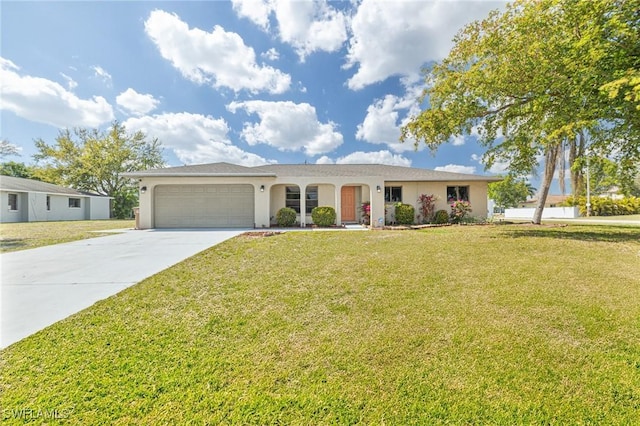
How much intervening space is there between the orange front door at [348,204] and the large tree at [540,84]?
5353mm

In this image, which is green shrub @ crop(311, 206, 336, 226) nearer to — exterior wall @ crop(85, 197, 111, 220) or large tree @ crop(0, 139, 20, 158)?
exterior wall @ crop(85, 197, 111, 220)

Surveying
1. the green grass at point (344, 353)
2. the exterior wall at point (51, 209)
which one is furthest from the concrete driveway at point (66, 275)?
the exterior wall at point (51, 209)

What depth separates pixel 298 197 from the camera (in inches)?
613

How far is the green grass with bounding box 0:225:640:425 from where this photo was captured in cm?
200

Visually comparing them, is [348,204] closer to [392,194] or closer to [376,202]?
[376,202]

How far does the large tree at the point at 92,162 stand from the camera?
97.7 ft

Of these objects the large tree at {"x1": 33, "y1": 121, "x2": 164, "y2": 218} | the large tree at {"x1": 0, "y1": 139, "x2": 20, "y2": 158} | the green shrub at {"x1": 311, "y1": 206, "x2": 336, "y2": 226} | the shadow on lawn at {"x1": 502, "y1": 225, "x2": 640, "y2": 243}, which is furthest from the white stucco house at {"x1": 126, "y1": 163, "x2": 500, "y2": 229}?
the large tree at {"x1": 0, "y1": 139, "x2": 20, "y2": 158}

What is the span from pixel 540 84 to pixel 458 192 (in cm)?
891

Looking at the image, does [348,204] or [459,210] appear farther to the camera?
[348,204]

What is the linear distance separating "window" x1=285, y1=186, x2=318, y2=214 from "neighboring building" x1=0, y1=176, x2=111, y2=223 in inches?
815

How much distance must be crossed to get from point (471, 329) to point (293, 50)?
15.5m

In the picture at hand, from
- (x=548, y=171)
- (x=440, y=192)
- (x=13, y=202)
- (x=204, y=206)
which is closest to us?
(x=548, y=171)

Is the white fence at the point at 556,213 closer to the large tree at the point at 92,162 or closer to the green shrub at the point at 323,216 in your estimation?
the green shrub at the point at 323,216

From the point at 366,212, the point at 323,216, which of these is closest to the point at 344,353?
the point at 323,216
